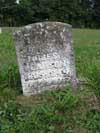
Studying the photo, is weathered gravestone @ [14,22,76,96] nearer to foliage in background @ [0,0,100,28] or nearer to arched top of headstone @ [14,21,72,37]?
arched top of headstone @ [14,21,72,37]

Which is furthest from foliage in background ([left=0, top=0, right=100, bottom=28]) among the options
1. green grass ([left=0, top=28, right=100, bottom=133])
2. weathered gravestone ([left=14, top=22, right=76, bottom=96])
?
green grass ([left=0, top=28, right=100, bottom=133])

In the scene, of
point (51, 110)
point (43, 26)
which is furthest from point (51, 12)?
point (51, 110)

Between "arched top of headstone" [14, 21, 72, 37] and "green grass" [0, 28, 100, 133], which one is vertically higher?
"arched top of headstone" [14, 21, 72, 37]

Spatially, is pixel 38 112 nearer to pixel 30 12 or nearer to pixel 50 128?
pixel 50 128

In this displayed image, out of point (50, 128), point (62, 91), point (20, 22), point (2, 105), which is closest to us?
point (50, 128)

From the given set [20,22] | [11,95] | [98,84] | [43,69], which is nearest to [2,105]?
[11,95]

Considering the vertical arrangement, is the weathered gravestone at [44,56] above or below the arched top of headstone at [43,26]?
below

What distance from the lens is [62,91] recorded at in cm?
589

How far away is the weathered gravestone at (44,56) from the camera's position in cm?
593

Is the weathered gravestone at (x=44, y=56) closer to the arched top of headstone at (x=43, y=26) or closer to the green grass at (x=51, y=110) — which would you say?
the arched top of headstone at (x=43, y=26)

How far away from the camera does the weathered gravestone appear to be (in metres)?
5.93

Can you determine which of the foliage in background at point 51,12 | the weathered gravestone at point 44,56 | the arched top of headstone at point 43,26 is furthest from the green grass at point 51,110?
the foliage in background at point 51,12

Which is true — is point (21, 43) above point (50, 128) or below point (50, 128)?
above

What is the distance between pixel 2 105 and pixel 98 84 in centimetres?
154
